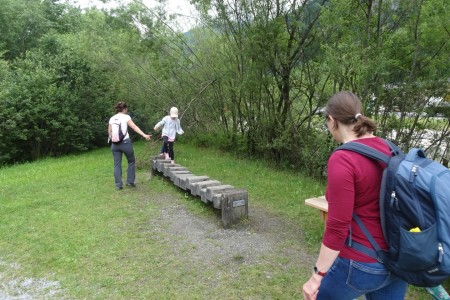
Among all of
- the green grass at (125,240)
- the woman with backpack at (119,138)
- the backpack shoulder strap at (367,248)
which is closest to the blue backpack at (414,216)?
the backpack shoulder strap at (367,248)

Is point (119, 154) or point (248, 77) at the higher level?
point (248, 77)

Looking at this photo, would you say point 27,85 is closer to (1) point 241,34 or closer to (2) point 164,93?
(2) point 164,93

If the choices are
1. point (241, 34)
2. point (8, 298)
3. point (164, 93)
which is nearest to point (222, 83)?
point (241, 34)

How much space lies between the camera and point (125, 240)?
4.54m

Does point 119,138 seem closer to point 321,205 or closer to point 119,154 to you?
point 119,154

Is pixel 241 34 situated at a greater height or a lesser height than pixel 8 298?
greater

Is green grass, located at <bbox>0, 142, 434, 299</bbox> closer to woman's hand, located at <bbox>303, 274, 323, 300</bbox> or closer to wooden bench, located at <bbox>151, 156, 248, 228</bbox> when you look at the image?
wooden bench, located at <bbox>151, 156, 248, 228</bbox>

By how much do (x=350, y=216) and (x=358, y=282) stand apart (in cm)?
33

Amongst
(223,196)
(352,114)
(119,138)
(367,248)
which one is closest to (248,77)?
Result: (119,138)

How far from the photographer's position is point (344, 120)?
172 cm

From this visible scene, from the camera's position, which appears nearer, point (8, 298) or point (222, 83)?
point (8, 298)

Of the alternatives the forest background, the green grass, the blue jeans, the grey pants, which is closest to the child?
the green grass

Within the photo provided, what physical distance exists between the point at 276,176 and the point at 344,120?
6.17 m

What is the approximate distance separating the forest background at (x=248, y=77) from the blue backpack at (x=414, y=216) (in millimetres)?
4194
